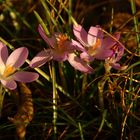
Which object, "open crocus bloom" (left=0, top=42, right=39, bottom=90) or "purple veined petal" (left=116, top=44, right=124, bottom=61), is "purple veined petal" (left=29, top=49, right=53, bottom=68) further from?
"purple veined petal" (left=116, top=44, right=124, bottom=61)

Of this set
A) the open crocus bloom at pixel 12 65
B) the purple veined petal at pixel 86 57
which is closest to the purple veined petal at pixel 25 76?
the open crocus bloom at pixel 12 65

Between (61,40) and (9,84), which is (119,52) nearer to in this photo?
(61,40)

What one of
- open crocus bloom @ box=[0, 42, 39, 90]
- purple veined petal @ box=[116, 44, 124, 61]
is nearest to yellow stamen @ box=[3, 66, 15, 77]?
open crocus bloom @ box=[0, 42, 39, 90]

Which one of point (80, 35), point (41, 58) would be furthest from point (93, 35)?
point (41, 58)

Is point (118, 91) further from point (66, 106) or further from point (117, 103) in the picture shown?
point (66, 106)

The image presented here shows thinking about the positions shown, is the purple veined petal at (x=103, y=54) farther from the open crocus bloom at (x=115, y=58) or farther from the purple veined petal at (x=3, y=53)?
the purple veined petal at (x=3, y=53)

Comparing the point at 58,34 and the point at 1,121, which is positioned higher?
the point at 58,34

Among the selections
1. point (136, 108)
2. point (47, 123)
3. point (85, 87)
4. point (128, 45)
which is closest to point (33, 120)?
point (47, 123)
